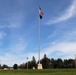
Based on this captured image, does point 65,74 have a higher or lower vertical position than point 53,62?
lower

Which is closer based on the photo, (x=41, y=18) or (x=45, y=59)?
(x=41, y=18)

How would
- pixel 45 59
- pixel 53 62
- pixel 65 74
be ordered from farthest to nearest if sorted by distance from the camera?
1. pixel 53 62
2. pixel 45 59
3. pixel 65 74

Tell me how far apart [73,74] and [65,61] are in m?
114

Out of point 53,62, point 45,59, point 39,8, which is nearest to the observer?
point 39,8

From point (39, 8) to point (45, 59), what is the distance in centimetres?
7730

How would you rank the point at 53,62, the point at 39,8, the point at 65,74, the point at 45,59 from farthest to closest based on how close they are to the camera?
the point at 53,62 → the point at 45,59 → the point at 39,8 → the point at 65,74

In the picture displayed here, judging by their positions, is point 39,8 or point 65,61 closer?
point 39,8

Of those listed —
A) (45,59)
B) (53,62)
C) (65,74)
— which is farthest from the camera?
(53,62)

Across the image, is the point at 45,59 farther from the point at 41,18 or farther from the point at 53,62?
the point at 41,18

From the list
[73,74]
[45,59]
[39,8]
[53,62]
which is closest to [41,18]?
[39,8]

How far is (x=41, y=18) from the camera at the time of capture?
40594 millimetres

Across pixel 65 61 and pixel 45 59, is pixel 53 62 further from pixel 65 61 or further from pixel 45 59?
pixel 45 59

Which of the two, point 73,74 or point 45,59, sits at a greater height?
point 45,59

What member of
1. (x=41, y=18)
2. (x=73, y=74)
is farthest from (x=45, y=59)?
(x=73, y=74)
